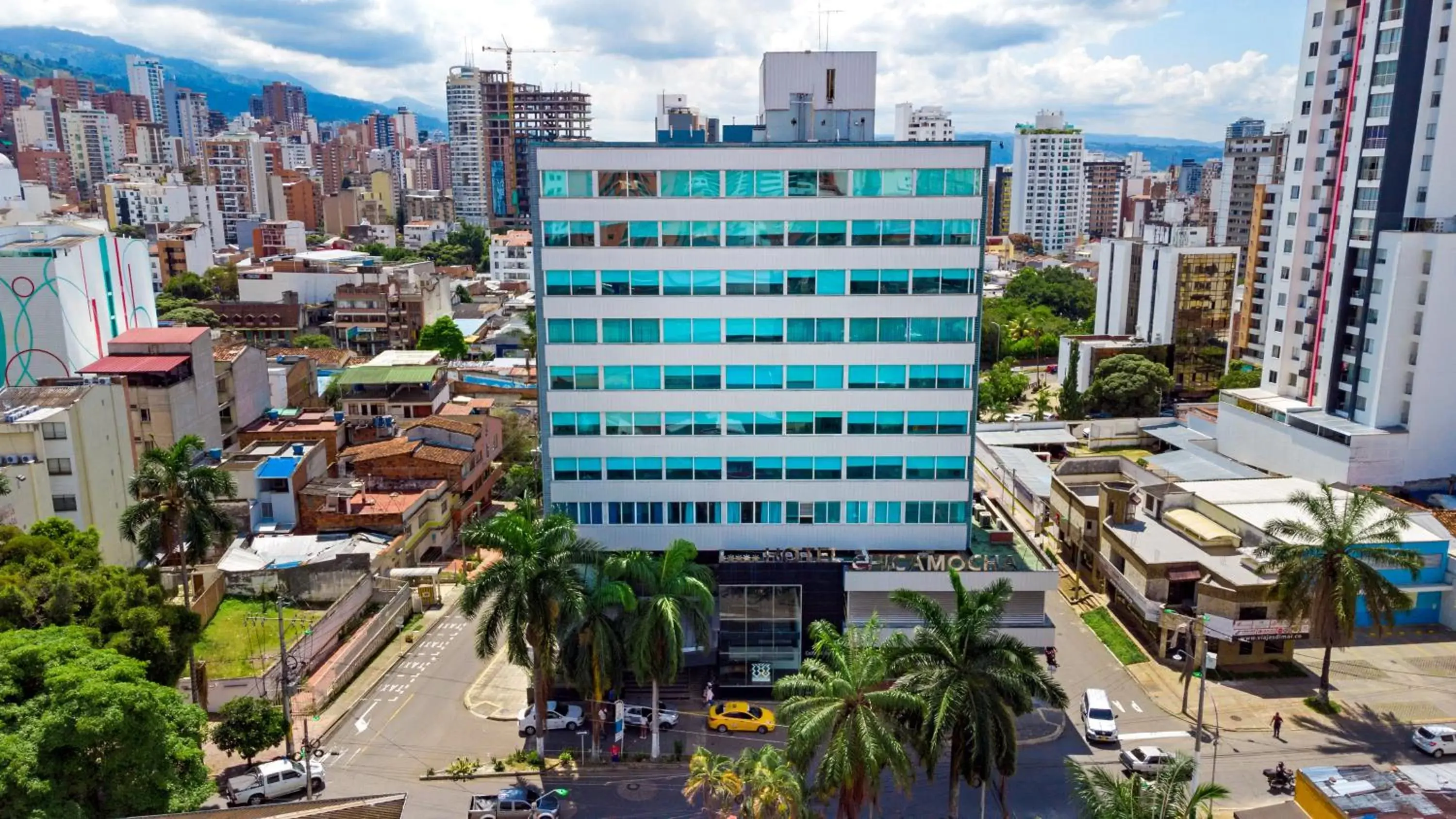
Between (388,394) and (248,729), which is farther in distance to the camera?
(388,394)

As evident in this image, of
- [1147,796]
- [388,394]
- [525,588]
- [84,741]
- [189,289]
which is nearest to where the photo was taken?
[1147,796]

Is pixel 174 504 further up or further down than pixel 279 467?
further up

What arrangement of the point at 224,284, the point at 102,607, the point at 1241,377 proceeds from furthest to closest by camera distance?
the point at 224,284, the point at 1241,377, the point at 102,607

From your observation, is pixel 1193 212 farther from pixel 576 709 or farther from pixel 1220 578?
pixel 576 709

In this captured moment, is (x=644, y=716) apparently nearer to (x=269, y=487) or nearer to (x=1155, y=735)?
(x=1155, y=735)

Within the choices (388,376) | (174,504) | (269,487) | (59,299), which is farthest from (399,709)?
(59,299)

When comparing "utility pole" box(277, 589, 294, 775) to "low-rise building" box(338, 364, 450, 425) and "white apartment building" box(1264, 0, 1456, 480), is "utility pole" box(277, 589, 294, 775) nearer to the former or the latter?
"low-rise building" box(338, 364, 450, 425)

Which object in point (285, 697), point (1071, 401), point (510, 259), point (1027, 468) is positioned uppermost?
point (510, 259)

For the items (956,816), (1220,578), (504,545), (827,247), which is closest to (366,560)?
(504,545)
